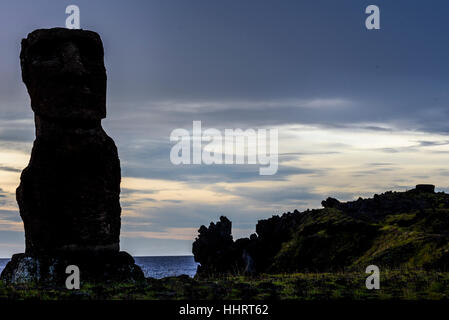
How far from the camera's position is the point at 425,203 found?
51469 mm

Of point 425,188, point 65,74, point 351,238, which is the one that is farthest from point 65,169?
point 425,188

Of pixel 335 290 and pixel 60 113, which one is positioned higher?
pixel 60 113

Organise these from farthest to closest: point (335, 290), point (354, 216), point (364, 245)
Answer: point (354, 216), point (364, 245), point (335, 290)

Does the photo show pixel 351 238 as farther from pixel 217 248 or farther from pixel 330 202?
pixel 217 248

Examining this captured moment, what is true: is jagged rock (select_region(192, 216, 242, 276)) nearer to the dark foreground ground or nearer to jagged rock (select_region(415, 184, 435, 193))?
jagged rock (select_region(415, 184, 435, 193))

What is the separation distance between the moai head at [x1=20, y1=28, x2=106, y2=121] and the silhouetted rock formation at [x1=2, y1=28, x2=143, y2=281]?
1.4 inches

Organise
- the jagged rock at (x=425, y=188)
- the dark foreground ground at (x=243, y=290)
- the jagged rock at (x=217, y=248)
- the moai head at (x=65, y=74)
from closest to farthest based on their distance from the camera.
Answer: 1. the dark foreground ground at (x=243, y=290)
2. the moai head at (x=65, y=74)
3. the jagged rock at (x=217, y=248)
4. the jagged rock at (x=425, y=188)

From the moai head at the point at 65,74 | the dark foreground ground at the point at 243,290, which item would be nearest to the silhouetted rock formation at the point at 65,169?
the moai head at the point at 65,74

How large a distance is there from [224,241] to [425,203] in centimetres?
1839

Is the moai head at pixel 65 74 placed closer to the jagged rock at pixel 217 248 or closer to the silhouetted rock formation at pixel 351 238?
the silhouetted rock formation at pixel 351 238

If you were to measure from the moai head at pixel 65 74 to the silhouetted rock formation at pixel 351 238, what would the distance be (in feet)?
62.6

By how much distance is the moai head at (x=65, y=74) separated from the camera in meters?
20.8

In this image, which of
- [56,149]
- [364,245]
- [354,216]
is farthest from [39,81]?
[354,216]
